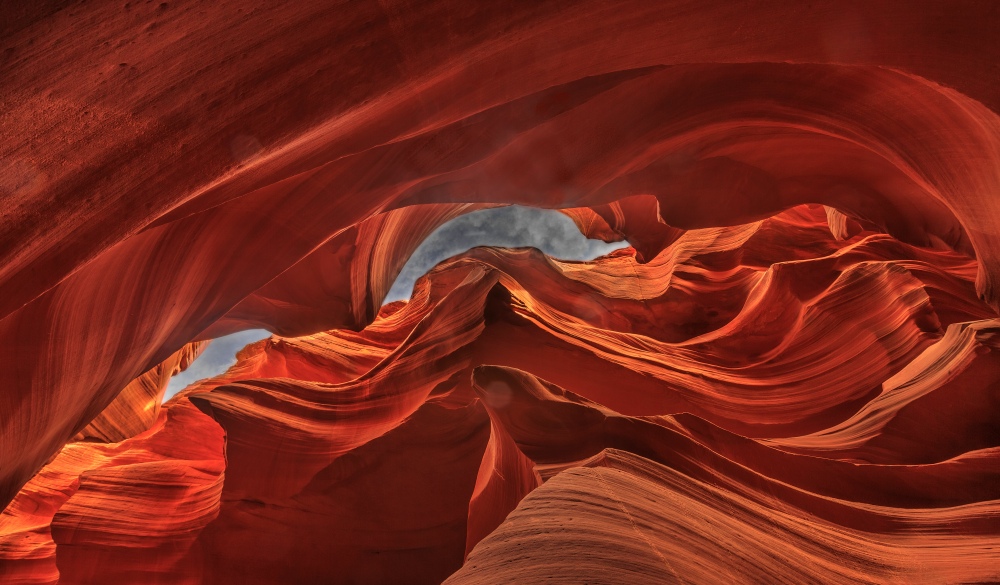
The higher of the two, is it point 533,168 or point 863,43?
point 533,168

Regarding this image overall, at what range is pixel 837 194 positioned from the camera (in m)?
5.73

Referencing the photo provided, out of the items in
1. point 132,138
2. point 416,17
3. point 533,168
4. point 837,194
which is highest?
point 837,194

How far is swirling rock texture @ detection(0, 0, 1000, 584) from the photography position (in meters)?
2.01

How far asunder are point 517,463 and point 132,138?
9.94ft

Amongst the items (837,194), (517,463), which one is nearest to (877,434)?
(837,194)

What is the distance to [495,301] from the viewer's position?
6043mm

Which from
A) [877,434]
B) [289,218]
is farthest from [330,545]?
[877,434]

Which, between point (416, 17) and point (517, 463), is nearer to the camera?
point (416, 17)

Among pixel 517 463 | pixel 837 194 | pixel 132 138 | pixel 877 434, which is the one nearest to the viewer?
pixel 132 138

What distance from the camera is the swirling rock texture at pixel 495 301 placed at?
2008 mm

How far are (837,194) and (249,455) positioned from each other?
6952 millimetres

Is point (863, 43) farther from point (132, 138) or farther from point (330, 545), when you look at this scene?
point (330, 545)

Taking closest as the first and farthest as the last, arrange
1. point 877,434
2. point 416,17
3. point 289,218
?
point 416,17, point 877,434, point 289,218

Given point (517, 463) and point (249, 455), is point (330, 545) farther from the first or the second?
point (517, 463)
